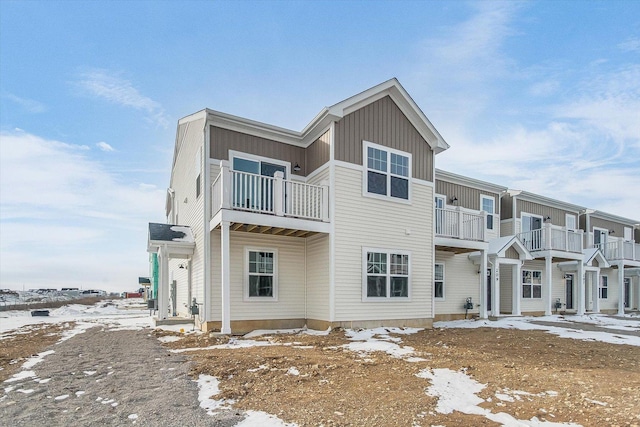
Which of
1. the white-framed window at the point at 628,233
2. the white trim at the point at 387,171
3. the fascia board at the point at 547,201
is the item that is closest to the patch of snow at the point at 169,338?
the white trim at the point at 387,171

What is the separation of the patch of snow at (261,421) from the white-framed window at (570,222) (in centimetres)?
2256

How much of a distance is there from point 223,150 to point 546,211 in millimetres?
17623

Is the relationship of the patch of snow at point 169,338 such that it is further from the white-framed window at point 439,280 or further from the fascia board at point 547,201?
the fascia board at point 547,201

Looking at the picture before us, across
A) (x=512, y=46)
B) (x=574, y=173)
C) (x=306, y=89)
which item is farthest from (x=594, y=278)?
(x=306, y=89)

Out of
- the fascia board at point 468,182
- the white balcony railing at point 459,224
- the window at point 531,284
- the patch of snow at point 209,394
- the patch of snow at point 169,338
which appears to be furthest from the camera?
the window at point 531,284

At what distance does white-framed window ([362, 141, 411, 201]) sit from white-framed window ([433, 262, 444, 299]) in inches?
181

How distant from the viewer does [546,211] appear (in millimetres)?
20859

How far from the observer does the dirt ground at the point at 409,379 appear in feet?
14.5

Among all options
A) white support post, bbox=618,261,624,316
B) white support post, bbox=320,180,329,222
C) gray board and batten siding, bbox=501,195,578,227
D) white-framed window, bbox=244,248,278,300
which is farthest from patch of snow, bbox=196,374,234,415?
white support post, bbox=618,261,624,316

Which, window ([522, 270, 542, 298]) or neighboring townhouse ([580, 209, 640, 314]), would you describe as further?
neighboring townhouse ([580, 209, 640, 314])

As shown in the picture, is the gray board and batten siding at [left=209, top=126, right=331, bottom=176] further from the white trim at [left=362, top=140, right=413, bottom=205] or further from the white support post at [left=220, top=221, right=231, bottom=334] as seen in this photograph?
the white support post at [left=220, top=221, right=231, bottom=334]

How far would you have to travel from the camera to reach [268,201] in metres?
10.9

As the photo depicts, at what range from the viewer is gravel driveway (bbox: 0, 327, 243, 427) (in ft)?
13.9

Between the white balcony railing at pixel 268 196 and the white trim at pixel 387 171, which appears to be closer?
the white balcony railing at pixel 268 196
